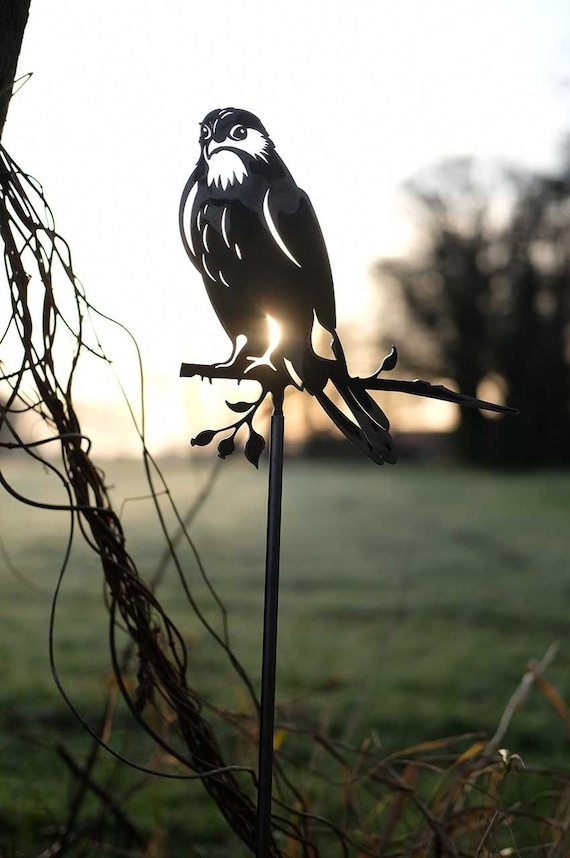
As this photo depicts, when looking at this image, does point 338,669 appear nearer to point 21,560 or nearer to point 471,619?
point 471,619

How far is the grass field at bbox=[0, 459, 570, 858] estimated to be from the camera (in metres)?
1.45

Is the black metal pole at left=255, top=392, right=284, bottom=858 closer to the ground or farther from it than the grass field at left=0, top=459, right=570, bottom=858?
farther from it

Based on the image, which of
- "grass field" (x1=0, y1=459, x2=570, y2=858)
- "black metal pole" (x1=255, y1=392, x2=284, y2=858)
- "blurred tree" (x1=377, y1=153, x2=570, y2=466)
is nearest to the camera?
"black metal pole" (x1=255, y1=392, x2=284, y2=858)

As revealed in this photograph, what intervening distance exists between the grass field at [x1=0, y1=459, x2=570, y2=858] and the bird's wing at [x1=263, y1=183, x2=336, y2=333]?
0.23 meters

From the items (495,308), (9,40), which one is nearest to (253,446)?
(9,40)

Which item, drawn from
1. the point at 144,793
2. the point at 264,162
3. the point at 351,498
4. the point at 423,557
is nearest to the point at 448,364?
the point at 351,498

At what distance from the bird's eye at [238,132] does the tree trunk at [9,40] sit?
158 millimetres

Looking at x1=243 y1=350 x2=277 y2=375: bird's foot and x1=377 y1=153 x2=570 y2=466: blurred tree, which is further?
x1=377 y1=153 x2=570 y2=466: blurred tree

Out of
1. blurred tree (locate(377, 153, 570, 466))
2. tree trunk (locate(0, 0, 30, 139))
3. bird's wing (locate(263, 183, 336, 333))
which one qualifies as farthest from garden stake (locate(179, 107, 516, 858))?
blurred tree (locate(377, 153, 570, 466))

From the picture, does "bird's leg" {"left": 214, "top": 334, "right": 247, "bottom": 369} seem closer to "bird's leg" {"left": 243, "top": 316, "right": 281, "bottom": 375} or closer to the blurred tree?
"bird's leg" {"left": 243, "top": 316, "right": 281, "bottom": 375}

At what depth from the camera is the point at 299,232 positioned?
59 centimetres

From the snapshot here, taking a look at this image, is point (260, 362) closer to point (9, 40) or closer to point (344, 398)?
point (344, 398)

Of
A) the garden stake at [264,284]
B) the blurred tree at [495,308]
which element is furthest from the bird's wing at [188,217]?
the blurred tree at [495,308]

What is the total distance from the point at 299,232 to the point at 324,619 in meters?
2.03
